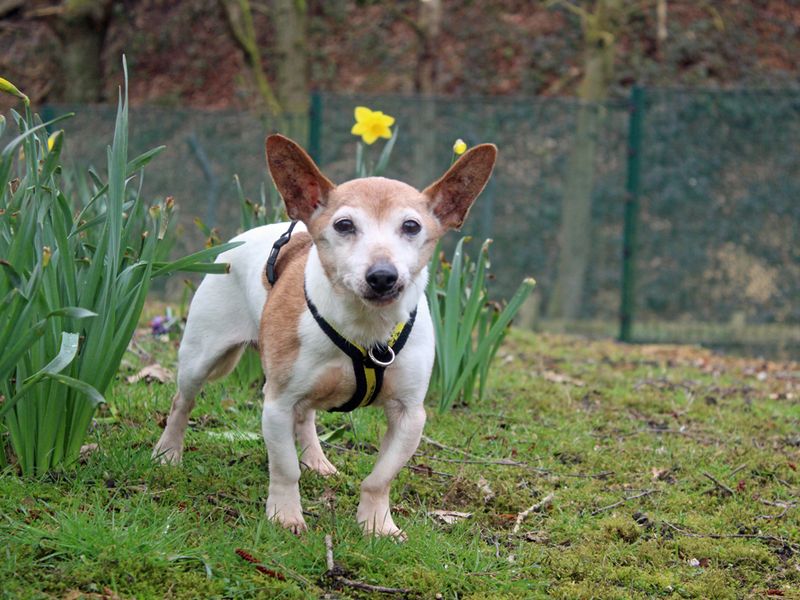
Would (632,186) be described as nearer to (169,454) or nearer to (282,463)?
(169,454)

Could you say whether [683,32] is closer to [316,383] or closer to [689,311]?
[689,311]

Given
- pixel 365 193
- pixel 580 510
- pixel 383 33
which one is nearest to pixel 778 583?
pixel 580 510

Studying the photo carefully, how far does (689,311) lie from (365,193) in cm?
651

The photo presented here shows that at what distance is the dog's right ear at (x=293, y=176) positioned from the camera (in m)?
2.98

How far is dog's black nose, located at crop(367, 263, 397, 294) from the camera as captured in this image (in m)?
2.65

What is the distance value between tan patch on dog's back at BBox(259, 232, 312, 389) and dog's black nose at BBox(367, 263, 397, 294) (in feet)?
Answer: 1.50

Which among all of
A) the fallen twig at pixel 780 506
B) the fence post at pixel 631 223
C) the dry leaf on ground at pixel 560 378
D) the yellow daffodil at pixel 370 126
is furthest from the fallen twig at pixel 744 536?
the fence post at pixel 631 223

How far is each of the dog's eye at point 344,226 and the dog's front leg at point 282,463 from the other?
58 centimetres

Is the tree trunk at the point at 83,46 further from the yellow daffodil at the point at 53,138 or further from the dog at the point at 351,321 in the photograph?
the dog at the point at 351,321

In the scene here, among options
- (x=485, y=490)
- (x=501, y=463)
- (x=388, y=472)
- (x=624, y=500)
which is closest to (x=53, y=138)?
(x=388, y=472)

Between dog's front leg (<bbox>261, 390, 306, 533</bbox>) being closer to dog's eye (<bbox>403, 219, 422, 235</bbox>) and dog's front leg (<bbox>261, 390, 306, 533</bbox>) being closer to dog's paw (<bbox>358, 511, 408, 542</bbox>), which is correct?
dog's paw (<bbox>358, 511, 408, 542</bbox>)

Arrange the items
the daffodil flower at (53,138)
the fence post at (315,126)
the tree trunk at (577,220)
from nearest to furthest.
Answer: the daffodil flower at (53,138) < the fence post at (315,126) < the tree trunk at (577,220)

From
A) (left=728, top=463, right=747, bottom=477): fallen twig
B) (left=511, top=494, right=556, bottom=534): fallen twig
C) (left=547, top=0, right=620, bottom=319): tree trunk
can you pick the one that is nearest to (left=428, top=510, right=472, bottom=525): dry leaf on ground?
(left=511, top=494, right=556, bottom=534): fallen twig

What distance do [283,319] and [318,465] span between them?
2.62ft
